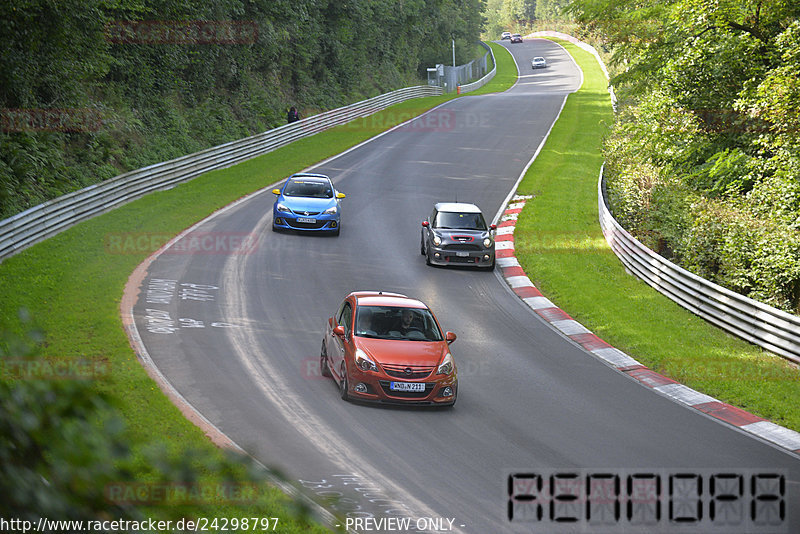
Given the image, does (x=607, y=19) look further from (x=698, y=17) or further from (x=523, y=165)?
(x=698, y=17)

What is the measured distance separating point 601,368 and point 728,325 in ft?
13.5

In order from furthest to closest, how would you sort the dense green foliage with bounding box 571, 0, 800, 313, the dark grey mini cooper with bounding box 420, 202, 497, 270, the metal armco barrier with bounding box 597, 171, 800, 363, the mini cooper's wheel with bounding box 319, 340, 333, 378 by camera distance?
1. the dark grey mini cooper with bounding box 420, 202, 497, 270
2. the dense green foliage with bounding box 571, 0, 800, 313
3. the metal armco barrier with bounding box 597, 171, 800, 363
4. the mini cooper's wheel with bounding box 319, 340, 333, 378

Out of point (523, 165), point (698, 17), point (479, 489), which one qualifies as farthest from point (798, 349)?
point (523, 165)

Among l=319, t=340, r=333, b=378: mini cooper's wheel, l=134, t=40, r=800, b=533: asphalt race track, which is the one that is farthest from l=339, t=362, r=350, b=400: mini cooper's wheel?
l=319, t=340, r=333, b=378: mini cooper's wheel

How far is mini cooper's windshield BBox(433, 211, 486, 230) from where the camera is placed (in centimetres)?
2377

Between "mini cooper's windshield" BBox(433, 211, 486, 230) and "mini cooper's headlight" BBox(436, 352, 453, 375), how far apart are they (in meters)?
11.0

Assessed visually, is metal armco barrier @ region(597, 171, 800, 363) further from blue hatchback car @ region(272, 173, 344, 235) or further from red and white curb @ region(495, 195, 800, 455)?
blue hatchback car @ region(272, 173, 344, 235)

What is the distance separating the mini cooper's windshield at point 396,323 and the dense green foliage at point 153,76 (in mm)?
14001

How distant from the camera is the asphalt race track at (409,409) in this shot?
9852mm

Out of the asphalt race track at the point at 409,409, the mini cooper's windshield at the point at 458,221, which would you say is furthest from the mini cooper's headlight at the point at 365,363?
the mini cooper's windshield at the point at 458,221

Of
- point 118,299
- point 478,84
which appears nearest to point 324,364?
point 118,299

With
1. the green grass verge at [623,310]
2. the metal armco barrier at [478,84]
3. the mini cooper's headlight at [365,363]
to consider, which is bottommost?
the metal armco barrier at [478,84]

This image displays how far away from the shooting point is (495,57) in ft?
367

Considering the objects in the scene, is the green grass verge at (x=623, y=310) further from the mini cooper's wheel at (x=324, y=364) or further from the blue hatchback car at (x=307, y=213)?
the mini cooper's wheel at (x=324, y=364)
